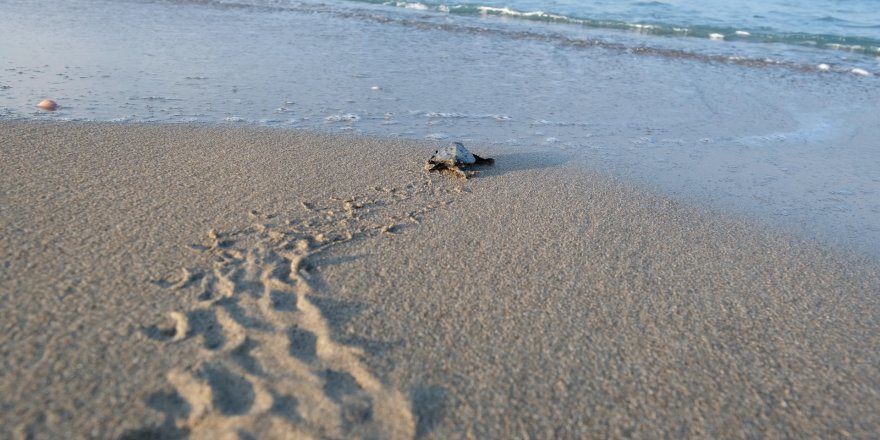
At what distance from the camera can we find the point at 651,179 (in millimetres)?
3729

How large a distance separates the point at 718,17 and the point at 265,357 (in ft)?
44.9

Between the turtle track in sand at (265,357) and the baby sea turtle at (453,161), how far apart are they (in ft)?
3.41

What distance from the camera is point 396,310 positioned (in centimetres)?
209

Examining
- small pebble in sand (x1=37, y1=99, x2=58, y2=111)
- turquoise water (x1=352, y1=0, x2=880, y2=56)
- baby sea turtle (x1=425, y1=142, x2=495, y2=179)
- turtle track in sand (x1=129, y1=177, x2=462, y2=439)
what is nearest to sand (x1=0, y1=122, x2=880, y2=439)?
turtle track in sand (x1=129, y1=177, x2=462, y2=439)

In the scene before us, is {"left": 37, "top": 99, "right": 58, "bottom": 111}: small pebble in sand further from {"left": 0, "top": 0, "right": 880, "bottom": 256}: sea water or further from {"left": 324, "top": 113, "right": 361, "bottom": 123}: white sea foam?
{"left": 324, "top": 113, "right": 361, "bottom": 123}: white sea foam

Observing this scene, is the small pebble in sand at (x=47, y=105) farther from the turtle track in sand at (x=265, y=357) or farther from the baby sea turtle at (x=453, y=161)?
the baby sea turtle at (x=453, y=161)

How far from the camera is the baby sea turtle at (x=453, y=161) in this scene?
11.3 ft

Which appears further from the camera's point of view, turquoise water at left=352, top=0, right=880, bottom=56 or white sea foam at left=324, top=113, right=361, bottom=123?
turquoise water at left=352, top=0, right=880, bottom=56

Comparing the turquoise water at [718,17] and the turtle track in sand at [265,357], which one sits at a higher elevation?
the turquoise water at [718,17]

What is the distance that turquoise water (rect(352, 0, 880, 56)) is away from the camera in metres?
10.6

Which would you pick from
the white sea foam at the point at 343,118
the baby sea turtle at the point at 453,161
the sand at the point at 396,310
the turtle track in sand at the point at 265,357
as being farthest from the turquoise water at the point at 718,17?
the turtle track in sand at the point at 265,357

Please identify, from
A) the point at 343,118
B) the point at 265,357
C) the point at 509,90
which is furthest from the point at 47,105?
the point at 509,90

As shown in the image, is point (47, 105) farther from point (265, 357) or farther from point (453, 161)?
point (265, 357)

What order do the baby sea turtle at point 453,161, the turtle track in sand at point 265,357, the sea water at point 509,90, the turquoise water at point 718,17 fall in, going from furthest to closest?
1. the turquoise water at point 718,17
2. the sea water at point 509,90
3. the baby sea turtle at point 453,161
4. the turtle track in sand at point 265,357
